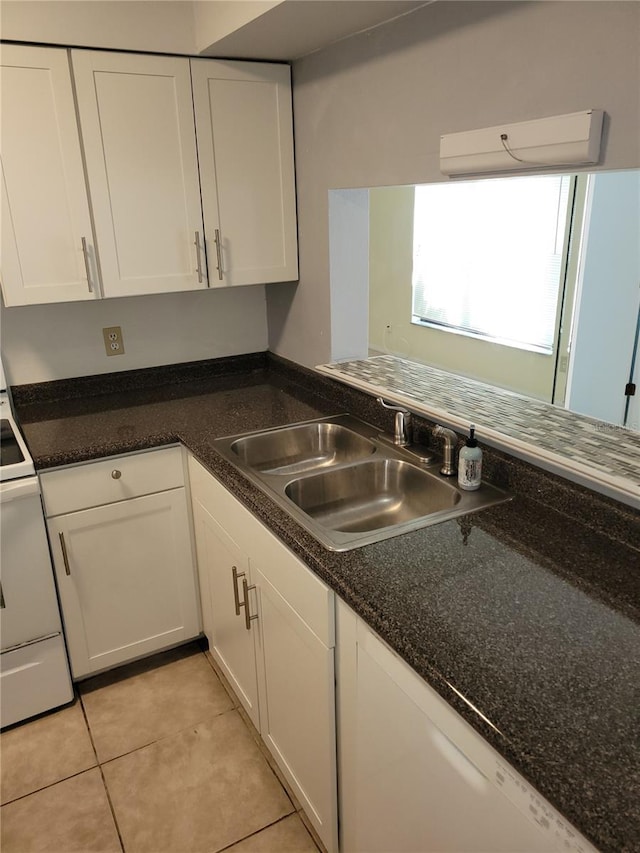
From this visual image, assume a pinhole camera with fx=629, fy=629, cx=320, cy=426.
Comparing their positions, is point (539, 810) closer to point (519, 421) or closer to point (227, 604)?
point (519, 421)

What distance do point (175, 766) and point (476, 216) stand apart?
3442 millimetres

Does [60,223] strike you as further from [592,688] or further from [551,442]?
[592,688]

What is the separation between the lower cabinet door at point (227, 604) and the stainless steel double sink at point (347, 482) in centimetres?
25

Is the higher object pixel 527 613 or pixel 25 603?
pixel 527 613

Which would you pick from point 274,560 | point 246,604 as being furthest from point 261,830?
point 274,560

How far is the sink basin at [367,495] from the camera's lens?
1.78 meters

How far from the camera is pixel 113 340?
2518mm

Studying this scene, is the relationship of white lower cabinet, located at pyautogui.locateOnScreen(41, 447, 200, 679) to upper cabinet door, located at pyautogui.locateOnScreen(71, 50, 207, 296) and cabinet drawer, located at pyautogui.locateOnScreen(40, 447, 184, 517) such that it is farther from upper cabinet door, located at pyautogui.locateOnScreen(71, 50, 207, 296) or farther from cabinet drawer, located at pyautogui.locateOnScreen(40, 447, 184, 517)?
upper cabinet door, located at pyautogui.locateOnScreen(71, 50, 207, 296)

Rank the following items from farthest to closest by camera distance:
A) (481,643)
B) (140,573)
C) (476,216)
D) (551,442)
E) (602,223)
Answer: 1. (476,216)
2. (602,223)
3. (140,573)
4. (551,442)
5. (481,643)

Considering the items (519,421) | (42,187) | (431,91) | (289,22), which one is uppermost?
(289,22)

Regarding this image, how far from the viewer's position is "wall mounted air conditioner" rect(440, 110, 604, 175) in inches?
47.8

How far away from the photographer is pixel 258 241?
238 cm

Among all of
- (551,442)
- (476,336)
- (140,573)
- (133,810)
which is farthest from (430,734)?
(476,336)

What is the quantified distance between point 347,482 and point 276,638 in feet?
1.59
